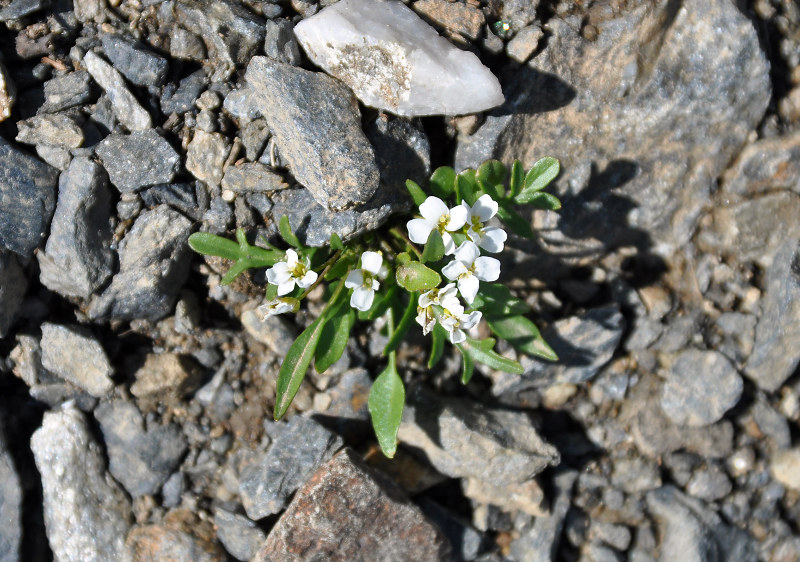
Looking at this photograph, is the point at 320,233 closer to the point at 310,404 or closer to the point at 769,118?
the point at 310,404

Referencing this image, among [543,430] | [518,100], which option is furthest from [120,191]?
[543,430]

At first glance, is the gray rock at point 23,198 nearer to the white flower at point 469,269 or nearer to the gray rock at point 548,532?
the white flower at point 469,269

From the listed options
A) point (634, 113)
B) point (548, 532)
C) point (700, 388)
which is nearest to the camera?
point (634, 113)

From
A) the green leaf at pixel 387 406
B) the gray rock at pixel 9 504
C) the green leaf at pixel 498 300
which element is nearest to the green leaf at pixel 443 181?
the green leaf at pixel 498 300

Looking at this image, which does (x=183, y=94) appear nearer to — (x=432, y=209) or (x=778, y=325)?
(x=432, y=209)

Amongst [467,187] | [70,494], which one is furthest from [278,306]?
[70,494]
